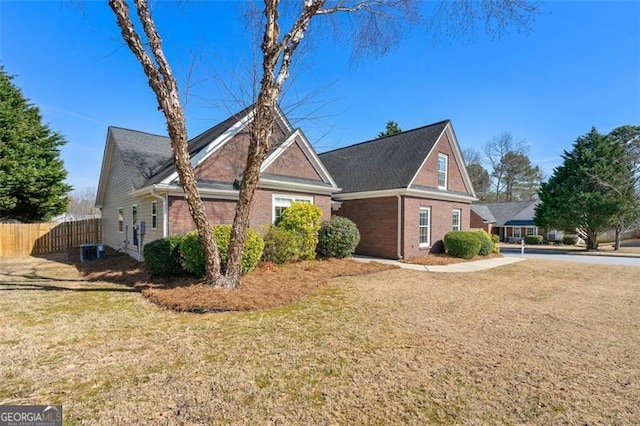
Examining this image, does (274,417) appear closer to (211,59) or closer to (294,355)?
(294,355)

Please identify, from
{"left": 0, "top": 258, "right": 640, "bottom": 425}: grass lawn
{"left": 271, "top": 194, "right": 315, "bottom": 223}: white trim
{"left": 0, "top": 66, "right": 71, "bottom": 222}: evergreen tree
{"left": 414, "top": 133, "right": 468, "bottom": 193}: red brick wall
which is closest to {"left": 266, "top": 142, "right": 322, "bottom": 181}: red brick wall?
{"left": 271, "top": 194, "right": 315, "bottom": 223}: white trim

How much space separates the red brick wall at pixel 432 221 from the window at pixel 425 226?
207 millimetres

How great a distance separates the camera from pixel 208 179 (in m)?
11.5

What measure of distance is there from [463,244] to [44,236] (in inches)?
900

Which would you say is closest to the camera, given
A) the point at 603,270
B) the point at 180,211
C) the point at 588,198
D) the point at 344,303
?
the point at 344,303

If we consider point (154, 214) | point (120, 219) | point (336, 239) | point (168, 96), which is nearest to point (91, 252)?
point (120, 219)

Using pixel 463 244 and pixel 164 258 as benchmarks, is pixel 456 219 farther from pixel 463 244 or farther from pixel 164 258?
pixel 164 258

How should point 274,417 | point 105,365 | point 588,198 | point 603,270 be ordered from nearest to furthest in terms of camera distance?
point 274,417 < point 105,365 < point 603,270 < point 588,198

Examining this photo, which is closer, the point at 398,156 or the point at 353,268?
the point at 353,268

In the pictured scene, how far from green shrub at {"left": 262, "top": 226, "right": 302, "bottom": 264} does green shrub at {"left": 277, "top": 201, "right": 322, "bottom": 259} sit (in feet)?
1.73

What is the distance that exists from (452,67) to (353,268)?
8.34m

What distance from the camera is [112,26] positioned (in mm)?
7555

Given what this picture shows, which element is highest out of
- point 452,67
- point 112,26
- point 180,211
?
point 452,67

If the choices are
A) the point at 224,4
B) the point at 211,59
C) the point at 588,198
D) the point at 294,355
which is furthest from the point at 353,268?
the point at 588,198
